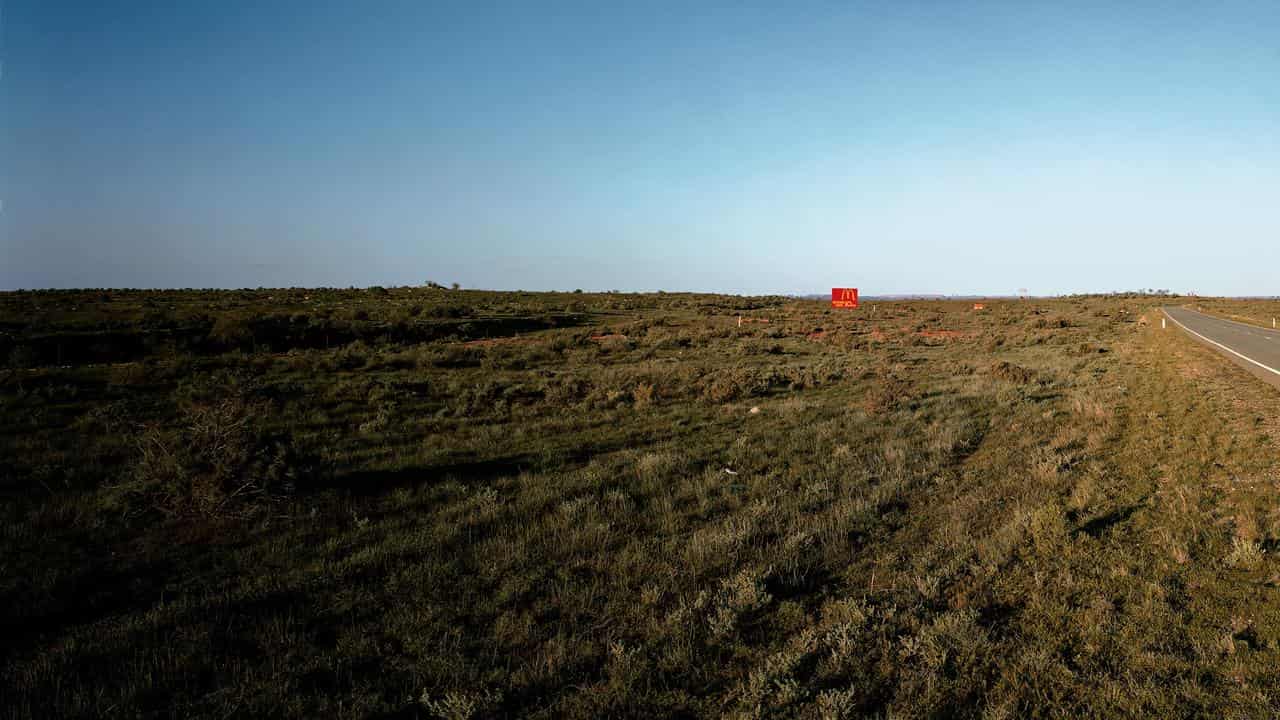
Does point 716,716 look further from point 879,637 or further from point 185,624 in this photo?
point 185,624

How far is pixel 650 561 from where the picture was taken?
571 centimetres

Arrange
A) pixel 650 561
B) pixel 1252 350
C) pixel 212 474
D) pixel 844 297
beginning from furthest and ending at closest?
1. pixel 844 297
2. pixel 1252 350
3. pixel 212 474
4. pixel 650 561

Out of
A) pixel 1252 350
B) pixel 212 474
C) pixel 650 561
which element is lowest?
pixel 650 561

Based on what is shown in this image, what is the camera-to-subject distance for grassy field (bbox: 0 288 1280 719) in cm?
386

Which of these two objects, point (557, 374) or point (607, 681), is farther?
point (557, 374)

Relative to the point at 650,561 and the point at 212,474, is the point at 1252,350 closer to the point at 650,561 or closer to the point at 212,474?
the point at 650,561

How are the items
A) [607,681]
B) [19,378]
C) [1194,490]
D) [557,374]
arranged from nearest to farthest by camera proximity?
[607,681]
[1194,490]
[19,378]
[557,374]

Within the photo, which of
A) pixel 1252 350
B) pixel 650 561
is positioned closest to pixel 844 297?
pixel 1252 350

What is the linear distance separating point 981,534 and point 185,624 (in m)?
7.89

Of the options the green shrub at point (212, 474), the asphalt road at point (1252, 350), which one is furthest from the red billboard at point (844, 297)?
the green shrub at point (212, 474)

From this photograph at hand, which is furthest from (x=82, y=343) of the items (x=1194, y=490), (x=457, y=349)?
(x=1194, y=490)

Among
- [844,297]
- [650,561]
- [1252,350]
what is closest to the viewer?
[650,561]

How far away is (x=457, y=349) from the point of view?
25.8 m

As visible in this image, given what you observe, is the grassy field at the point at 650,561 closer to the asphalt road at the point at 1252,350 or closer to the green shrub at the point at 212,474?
the green shrub at the point at 212,474
